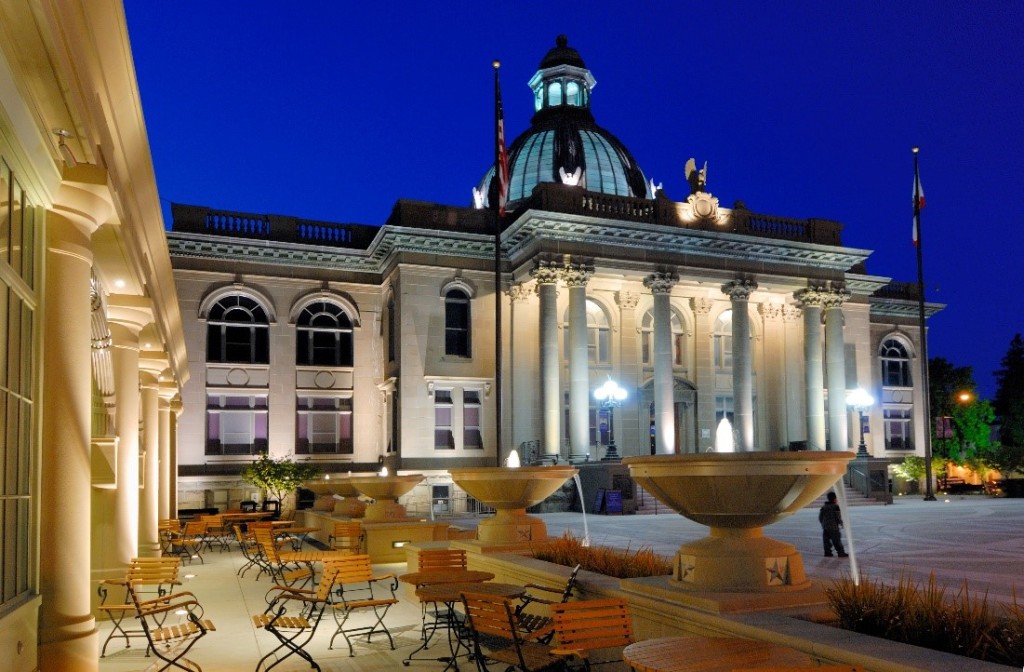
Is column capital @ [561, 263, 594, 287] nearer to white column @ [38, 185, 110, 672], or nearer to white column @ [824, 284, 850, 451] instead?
white column @ [824, 284, 850, 451]

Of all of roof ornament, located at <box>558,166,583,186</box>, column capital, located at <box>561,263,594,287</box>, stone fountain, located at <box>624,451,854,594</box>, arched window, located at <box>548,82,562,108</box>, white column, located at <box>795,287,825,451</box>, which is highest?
arched window, located at <box>548,82,562,108</box>

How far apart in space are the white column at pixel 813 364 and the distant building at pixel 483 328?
68 mm

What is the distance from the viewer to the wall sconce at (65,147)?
7.42 metres

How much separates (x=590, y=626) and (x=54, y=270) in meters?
5.52

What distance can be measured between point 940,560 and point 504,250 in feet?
87.4

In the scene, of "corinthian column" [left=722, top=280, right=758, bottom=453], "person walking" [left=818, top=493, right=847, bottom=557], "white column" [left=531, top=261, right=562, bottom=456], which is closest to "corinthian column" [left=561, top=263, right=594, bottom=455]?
"white column" [left=531, top=261, right=562, bottom=456]

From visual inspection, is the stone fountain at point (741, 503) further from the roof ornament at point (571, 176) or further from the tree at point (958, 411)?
the tree at point (958, 411)

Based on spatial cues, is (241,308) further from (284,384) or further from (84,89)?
(84,89)

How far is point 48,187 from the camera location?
7.90 meters

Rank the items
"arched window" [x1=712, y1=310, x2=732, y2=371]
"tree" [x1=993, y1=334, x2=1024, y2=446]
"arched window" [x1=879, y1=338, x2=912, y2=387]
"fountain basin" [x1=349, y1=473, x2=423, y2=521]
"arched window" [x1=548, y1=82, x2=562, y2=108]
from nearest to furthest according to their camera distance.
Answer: "fountain basin" [x1=349, y1=473, x2=423, y2=521], "arched window" [x1=712, y1=310, x2=732, y2=371], "arched window" [x1=879, y1=338, x2=912, y2=387], "arched window" [x1=548, y1=82, x2=562, y2=108], "tree" [x1=993, y1=334, x2=1024, y2=446]

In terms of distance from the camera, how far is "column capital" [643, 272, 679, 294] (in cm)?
3969

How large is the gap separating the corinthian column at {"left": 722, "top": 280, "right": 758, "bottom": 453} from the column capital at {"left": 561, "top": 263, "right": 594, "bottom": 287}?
708cm

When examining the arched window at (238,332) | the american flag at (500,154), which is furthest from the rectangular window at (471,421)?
the american flag at (500,154)

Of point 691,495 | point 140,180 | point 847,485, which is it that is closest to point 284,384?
point 847,485
